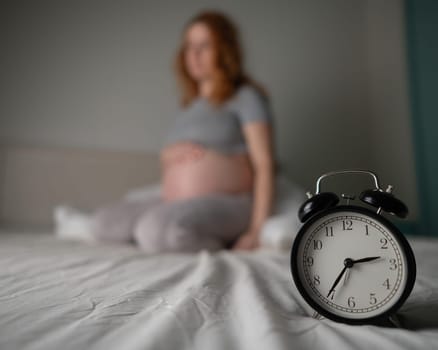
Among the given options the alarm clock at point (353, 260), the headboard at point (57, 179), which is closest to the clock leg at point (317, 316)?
the alarm clock at point (353, 260)

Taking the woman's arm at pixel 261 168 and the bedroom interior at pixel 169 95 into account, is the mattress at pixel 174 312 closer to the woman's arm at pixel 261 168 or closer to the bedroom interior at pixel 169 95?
the woman's arm at pixel 261 168

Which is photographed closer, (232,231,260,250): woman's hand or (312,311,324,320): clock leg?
(312,311,324,320): clock leg

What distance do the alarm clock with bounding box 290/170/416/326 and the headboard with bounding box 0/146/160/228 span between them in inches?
66.3

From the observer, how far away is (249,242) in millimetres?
1029

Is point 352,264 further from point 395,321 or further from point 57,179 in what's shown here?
point 57,179

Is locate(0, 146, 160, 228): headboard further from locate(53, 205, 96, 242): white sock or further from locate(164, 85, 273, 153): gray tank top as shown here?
locate(164, 85, 273, 153): gray tank top

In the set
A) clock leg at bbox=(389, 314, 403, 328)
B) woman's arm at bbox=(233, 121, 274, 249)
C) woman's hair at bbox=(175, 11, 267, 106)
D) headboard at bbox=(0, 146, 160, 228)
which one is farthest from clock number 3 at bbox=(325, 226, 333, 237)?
headboard at bbox=(0, 146, 160, 228)

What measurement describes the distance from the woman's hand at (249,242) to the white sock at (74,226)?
53 cm

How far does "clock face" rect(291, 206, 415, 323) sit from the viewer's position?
1.18 feet

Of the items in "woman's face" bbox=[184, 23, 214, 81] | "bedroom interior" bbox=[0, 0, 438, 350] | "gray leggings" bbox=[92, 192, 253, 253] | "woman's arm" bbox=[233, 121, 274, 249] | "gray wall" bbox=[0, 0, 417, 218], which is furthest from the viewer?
"gray wall" bbox=[0, 0, 417, 218]

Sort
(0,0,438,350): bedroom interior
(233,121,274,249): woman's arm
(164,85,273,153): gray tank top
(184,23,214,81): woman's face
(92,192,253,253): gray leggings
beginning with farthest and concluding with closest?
(0,0,438,350): bedroom interior → (184,23,214,81): woman's face → (164,85,273,153): gray tank top → (233,121,274,249): woman's arm → (92,192,253,253): gray leggings

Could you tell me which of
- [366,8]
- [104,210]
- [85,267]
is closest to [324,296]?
[85,267]

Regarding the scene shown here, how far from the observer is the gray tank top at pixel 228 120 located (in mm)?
1209

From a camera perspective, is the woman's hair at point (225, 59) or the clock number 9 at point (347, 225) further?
the woman's hair at point (225, 59)
